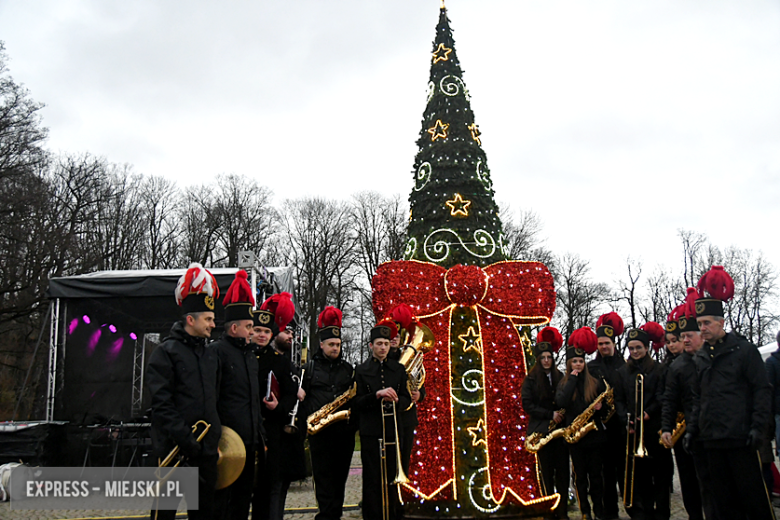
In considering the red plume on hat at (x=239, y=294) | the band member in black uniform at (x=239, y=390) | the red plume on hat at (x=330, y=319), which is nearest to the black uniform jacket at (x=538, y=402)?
the red plume on hat at (x=330, y=319)

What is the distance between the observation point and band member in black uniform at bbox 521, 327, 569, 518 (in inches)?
262

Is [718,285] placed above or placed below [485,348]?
above

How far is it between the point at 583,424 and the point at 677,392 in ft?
4.05

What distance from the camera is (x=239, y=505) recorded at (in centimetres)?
452

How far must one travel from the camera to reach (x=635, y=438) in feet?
20.3

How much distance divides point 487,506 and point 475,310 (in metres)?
2.27

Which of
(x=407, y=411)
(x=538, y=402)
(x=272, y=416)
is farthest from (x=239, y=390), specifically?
(x=538, y=402)

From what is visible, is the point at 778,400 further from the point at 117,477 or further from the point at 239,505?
the point at 117,477

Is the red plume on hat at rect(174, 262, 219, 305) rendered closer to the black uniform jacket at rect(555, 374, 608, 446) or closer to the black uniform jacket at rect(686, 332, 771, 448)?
the black uniform jacket at rect(686, 332, 771, 448)

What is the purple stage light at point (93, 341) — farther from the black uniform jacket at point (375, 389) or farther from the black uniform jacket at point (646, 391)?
the black uniform jacket at point (646, 391)

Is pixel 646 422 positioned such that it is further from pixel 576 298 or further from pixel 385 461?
pixel 576 298

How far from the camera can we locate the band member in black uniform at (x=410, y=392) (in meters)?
5.69

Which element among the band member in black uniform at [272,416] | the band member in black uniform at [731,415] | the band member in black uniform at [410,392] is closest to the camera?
the band member in black uniform at [731,415]

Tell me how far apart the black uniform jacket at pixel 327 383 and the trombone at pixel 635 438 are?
113 inches
